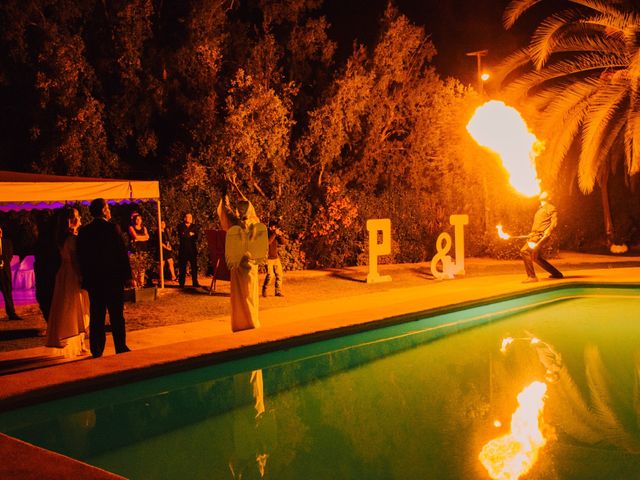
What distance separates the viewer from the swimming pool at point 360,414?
19.6 feet

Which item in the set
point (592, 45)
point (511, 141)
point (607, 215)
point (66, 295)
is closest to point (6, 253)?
point (66, 295)

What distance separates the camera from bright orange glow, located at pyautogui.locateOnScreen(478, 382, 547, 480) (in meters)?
5.72

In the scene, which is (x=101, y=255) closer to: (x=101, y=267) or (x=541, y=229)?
(x=101, y=267)

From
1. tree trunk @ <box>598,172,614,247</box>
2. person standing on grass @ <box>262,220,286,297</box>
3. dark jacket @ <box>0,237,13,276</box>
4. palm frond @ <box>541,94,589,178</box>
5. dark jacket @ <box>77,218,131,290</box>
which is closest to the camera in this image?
dark jacket @ <box>77,218,131,290</box>

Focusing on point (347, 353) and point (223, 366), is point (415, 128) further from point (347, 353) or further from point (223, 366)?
point (223, 366)

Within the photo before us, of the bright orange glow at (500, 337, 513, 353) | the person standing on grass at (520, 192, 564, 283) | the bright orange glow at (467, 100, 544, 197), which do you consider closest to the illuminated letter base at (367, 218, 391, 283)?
the bright orange glow at (467, 100, 544, 197)

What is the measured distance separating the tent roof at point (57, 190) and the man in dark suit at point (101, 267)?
180 inches

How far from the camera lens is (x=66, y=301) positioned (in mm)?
8578

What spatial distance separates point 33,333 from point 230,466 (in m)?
6.17

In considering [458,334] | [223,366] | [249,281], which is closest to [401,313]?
[458,334]

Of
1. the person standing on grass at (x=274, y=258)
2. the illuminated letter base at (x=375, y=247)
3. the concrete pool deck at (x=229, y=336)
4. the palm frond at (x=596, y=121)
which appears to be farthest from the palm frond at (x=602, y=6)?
the person standing on grass at (x=274, y=258)

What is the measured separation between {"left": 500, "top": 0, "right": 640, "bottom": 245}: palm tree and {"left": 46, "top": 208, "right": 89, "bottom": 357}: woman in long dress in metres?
14.4

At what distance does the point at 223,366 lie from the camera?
858 cm

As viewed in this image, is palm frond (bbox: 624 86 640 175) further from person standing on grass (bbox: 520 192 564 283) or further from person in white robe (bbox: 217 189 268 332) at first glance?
person in white robe (bbox: 217 189 268 332)
